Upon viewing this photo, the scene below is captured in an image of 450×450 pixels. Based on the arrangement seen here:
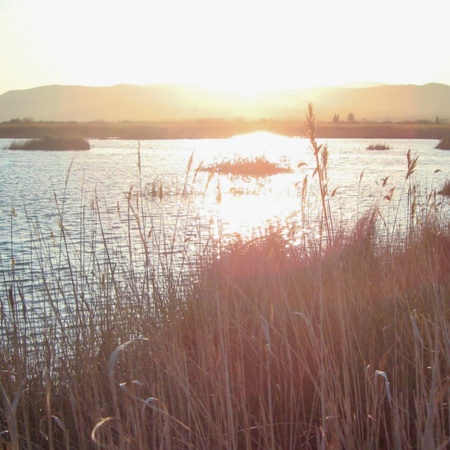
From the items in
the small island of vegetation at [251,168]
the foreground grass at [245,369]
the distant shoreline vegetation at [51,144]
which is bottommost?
the foreground grass at [245,369]

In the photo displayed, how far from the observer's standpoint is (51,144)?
34.5m

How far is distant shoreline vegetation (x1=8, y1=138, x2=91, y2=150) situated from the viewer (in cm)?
3384

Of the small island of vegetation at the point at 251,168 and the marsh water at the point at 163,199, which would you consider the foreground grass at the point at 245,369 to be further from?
the small island of vegetation at the point at 251,168

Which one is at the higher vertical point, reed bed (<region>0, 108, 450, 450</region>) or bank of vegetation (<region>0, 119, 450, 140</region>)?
bank of vegetation (<region>0, 119, 450, 140</region>)

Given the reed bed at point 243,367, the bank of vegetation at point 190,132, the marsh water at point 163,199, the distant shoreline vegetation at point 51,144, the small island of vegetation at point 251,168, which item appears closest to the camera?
the reed bed at point 243,367

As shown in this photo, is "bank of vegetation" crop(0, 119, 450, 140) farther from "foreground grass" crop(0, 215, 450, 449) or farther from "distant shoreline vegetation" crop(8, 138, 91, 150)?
"foreground grass" crop(0, 215, 450, 449)

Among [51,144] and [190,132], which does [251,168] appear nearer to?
[51,144]

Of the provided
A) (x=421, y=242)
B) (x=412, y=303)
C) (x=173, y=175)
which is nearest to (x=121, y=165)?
(x=173, y=175)

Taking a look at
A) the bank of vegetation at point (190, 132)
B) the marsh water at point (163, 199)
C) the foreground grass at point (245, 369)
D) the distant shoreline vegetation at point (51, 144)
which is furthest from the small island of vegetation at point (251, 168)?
the bank of vegetation at point (190, 132)

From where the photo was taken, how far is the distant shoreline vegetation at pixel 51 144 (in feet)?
111

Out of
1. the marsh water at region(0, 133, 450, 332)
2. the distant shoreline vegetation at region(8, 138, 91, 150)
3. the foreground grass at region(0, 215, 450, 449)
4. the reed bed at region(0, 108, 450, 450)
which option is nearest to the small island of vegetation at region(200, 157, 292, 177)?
the marsh water at region(0, 133, 450, 332)

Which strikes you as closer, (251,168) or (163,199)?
(163,199)

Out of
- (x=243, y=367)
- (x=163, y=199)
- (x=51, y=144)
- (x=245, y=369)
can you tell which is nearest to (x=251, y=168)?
(x=163, y=199)

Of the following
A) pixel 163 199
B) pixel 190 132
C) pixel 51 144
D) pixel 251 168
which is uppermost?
pixel 190 132
